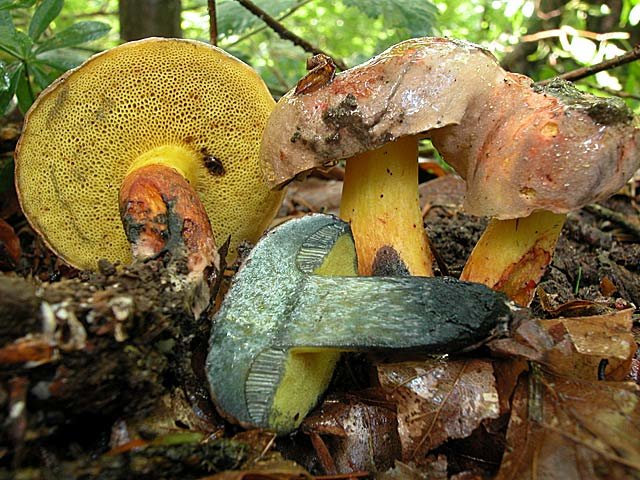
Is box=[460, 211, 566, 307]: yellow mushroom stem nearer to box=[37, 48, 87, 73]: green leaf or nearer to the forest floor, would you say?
→ the forest floor

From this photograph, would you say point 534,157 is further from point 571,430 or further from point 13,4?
point 13,4

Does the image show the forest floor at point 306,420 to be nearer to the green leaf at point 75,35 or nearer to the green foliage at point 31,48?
the green foliage at point 31,48

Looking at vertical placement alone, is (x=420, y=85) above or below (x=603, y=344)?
above

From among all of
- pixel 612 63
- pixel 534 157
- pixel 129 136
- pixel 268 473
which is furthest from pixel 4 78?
pixel 612 63

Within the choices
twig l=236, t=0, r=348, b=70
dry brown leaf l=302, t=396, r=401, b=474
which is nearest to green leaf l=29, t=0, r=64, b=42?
twig l=236, t=0, r=348, b=70

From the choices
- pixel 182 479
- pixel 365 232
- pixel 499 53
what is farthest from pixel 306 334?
pixel 499 53

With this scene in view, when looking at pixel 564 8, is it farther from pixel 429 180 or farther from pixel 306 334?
pixel 306 334
